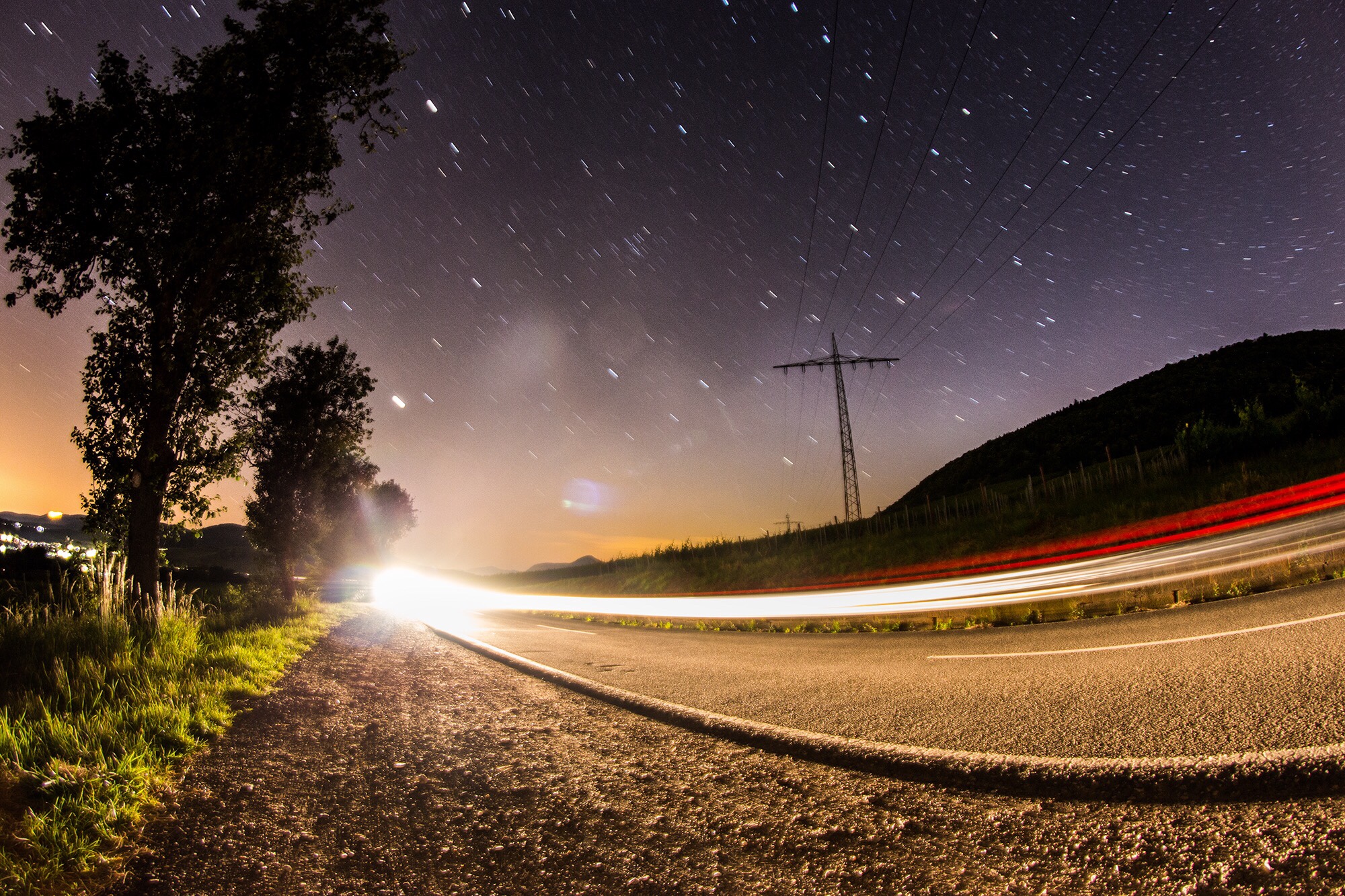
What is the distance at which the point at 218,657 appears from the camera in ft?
21.0

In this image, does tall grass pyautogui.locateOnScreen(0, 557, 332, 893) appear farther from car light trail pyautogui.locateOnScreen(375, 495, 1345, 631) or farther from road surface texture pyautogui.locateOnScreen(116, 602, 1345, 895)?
car light trail pyautogui.locateOnScreen(375, 495, 1345, 631)

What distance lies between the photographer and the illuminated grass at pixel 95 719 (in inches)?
97.0

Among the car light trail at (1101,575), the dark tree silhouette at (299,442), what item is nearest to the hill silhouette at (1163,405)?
the car light trail at (1101,575)

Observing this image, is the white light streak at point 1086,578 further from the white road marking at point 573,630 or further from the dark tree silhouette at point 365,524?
the dark tree silhouette at point 365,524

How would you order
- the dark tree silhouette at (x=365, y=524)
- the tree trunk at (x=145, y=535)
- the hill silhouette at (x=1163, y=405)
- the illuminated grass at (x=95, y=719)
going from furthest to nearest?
the hill silhouette at (x=1163, y=405), the dark tree silhouette at (x=365, y=524), the tree trunk at (x=145, y=535), the illuminated grass at (x=95, y=719)

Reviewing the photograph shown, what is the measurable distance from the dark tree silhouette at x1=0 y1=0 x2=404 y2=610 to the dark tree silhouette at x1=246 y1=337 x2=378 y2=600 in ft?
47.5

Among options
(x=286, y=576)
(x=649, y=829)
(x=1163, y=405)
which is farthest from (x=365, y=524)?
(x=1163, y=405)

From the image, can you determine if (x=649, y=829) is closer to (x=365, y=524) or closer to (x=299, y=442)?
(x=299, y=442)

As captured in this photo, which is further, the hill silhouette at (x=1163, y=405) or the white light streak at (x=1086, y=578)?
the hill silhouette at (x=1163, y=405)

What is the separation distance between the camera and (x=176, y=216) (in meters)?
10.7

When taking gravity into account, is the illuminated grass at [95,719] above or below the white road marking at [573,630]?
above

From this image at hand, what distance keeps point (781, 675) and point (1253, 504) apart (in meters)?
21.4

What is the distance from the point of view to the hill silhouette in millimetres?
56438

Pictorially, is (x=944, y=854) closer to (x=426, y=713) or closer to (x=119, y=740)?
(x=426, y=713)
